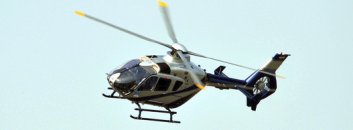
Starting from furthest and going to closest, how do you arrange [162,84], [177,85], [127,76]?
[177,85]
[162,84]
[127,76]

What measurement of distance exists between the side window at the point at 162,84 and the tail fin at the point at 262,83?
427cm

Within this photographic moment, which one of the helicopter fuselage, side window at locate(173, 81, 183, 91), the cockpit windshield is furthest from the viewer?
side window at locate(173, 81, 183, 91)

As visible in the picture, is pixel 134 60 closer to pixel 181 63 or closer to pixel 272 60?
pixel 181 63

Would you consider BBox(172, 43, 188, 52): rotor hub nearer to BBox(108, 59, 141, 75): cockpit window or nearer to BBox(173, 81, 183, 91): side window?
BBox(173, 81, 183, 91): side window

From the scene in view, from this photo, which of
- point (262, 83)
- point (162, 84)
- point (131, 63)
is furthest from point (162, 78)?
point (262, 83)

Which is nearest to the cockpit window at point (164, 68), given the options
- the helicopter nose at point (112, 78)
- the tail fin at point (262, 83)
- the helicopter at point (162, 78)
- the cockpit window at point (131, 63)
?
the helicopter at point (162, 78)

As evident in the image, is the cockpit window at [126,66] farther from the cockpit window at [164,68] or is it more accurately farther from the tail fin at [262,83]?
the tail fin at [262,83]

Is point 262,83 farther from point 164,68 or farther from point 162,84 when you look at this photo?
point 164,68

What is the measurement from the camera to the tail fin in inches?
1149

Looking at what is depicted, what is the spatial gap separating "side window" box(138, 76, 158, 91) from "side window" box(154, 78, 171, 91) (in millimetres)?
182

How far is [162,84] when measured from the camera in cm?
2527

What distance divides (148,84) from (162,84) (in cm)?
55

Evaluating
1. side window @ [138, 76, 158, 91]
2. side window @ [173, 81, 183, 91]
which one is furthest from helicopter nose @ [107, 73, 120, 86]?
side window @ [173, 81, 183, 91]

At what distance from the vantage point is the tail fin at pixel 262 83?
2918cm
